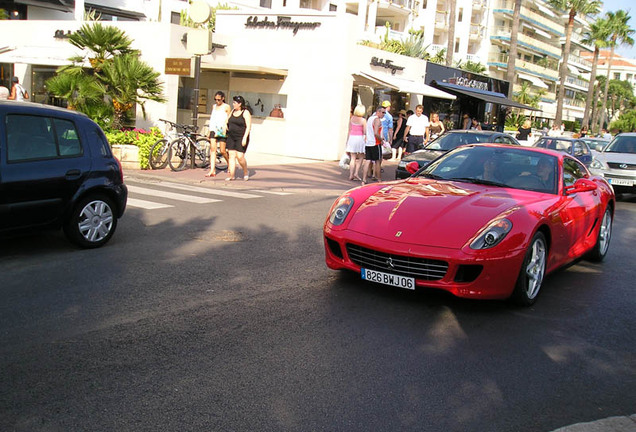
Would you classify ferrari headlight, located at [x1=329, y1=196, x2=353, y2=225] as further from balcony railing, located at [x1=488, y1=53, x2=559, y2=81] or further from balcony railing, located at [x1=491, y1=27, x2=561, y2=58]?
balcony railing, located at [x1=491, y1=27, x2=561, y2=58]

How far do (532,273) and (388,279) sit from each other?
138 centimetres

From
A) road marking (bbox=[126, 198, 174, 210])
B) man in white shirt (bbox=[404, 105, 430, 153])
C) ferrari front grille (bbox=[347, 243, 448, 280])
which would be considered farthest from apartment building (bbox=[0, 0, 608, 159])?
ferrari front grille (bbox=[347, 243, 448, 280])

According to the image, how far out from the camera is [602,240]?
8102 mm

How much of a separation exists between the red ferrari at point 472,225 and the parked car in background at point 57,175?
2948 mm

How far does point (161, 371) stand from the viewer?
13.0 ft

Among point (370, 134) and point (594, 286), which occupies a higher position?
point (370, 134)

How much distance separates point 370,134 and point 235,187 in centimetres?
386

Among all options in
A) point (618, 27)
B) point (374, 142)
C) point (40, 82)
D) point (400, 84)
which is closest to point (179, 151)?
point (374, 142)

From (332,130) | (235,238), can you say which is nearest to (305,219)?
(235,238)

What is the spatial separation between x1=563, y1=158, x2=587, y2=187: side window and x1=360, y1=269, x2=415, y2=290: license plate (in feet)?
8.07

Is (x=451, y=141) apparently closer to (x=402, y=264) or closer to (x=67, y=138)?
(x=67, y=138)

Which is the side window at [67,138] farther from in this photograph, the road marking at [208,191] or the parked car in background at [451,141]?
the parked car in background at [451,141]

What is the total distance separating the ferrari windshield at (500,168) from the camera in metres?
6.60

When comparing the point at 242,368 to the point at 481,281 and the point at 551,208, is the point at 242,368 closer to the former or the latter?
the point at 481,281
